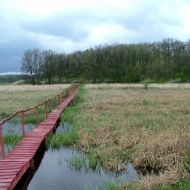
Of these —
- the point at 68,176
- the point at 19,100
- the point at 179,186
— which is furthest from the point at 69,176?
the point at 19,100

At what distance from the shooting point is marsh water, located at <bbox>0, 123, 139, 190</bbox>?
822 cm

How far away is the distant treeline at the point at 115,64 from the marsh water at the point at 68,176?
52557mm

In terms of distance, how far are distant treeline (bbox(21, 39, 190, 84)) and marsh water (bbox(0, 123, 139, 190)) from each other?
52.6 m

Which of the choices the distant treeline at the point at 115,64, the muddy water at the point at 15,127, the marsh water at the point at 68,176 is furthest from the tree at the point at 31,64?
the marsh water at the point at 68,176

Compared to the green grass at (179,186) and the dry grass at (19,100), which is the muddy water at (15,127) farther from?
the green grass at (179,186)

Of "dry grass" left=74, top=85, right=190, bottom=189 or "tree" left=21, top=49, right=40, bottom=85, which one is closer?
"dry grass" left=74, top=85, right=190, bottom=189

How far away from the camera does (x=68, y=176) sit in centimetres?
888

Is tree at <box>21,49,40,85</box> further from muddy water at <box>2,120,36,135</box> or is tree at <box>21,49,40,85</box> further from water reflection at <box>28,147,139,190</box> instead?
water reflection at <box>28,147,139,190</box>

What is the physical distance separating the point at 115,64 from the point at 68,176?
205 feet

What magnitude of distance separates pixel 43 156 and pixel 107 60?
61.0 metres

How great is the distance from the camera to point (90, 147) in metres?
11.2

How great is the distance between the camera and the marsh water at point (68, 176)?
324 inches

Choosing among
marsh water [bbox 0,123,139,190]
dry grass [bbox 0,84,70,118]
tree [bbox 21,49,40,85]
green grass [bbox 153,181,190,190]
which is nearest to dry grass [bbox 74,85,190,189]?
green grass [bbox 153,181,190,190]

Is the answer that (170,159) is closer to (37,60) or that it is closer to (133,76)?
(133,76)
